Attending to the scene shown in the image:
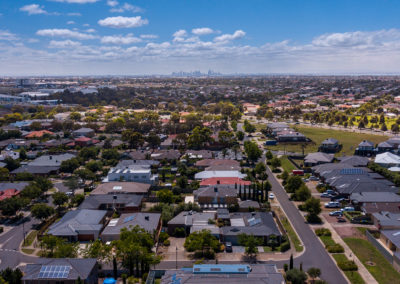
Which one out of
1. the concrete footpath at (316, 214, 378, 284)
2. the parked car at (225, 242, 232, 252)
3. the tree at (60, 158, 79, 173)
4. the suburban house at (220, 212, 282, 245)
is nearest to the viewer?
the concrete footpath at (316, 214, 378, 284)

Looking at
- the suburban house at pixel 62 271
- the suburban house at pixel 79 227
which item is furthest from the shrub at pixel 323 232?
the suburban house at pixel 79 227

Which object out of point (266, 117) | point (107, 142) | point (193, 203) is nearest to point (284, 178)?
point (193, 203)

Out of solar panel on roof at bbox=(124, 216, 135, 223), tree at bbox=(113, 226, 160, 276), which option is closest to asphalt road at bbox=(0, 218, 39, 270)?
solar panel on roof at bbox=(124, 216, 135, 223)

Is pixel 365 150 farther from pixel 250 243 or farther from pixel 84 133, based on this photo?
pixel 84 133

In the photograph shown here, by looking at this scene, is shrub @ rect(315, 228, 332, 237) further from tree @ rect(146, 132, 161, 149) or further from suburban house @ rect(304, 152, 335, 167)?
tree @ rect(146, 132, 161, 149)

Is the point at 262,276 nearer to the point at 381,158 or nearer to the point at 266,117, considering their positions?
the point at 381,158

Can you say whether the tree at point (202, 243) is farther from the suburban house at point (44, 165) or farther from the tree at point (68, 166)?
the suburban house at point (44, 165)
